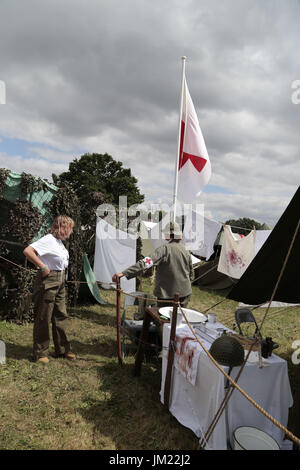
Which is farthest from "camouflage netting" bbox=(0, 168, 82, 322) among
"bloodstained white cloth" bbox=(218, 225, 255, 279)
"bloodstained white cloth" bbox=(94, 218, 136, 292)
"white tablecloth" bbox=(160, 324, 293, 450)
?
"bloodstained white cloth" bbox=(218, 225, 255, 279)

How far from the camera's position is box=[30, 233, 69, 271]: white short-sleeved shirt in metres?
3.50

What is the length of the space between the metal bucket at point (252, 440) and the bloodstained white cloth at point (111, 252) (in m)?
4.91

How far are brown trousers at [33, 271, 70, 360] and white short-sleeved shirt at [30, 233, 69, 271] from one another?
10 centimetres

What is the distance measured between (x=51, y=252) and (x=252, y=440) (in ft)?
8.94

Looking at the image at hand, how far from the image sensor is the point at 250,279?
3.22m

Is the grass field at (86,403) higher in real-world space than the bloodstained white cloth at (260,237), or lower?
lower

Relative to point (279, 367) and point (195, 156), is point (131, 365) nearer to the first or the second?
point (279, 367)

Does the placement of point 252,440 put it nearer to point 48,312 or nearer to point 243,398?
point 243,398

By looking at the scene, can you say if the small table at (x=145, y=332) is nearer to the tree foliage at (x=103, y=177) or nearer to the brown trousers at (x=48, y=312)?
the brown trousers at (x=48, y=312)

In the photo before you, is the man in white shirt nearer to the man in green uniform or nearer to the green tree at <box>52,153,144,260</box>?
the man in green uniform

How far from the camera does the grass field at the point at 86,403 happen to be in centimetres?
252

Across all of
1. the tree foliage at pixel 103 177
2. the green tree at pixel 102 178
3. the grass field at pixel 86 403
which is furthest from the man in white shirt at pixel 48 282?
the tree foliage at pixel 103 177

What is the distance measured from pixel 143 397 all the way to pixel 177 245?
5.92 ft
